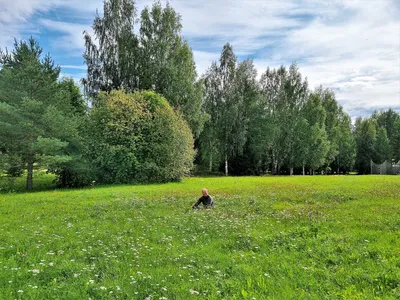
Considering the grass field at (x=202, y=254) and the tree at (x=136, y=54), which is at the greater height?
the tree at (x=136, y=54)

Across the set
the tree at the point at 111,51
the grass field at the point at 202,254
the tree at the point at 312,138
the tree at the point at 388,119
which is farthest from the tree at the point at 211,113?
the tree at the point at 388,119

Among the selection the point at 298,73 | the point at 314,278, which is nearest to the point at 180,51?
the point at 298,73

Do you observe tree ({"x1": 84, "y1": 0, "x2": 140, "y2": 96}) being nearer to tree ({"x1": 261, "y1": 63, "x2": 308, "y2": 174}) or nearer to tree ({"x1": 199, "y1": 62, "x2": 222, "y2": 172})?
tree ({"x1": 199, "y1": 62, "x2": 222, "y2": 172})

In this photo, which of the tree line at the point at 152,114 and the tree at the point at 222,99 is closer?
the tree line at the point at 152,114

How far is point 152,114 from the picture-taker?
2798 cm

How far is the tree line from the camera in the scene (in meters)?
21.6

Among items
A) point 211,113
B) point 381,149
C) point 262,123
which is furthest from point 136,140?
point 381,149

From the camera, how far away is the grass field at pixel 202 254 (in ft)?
16.0

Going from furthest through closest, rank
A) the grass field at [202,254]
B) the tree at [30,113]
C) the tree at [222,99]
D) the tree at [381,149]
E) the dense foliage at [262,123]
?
the tree at [381,149] → the dense foliage at [262,123] → the tree at [222,99] → the tree at [30,113] → the grass field at [202,254]

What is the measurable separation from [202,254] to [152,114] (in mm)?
22493

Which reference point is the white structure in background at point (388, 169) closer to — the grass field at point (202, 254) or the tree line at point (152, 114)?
the tree line at point (152, 114)

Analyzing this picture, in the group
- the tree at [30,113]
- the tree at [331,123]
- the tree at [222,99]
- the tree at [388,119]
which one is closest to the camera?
the tree at [30,113]

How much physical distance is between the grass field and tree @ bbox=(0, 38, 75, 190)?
10.8m

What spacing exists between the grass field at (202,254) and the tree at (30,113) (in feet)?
35.3
